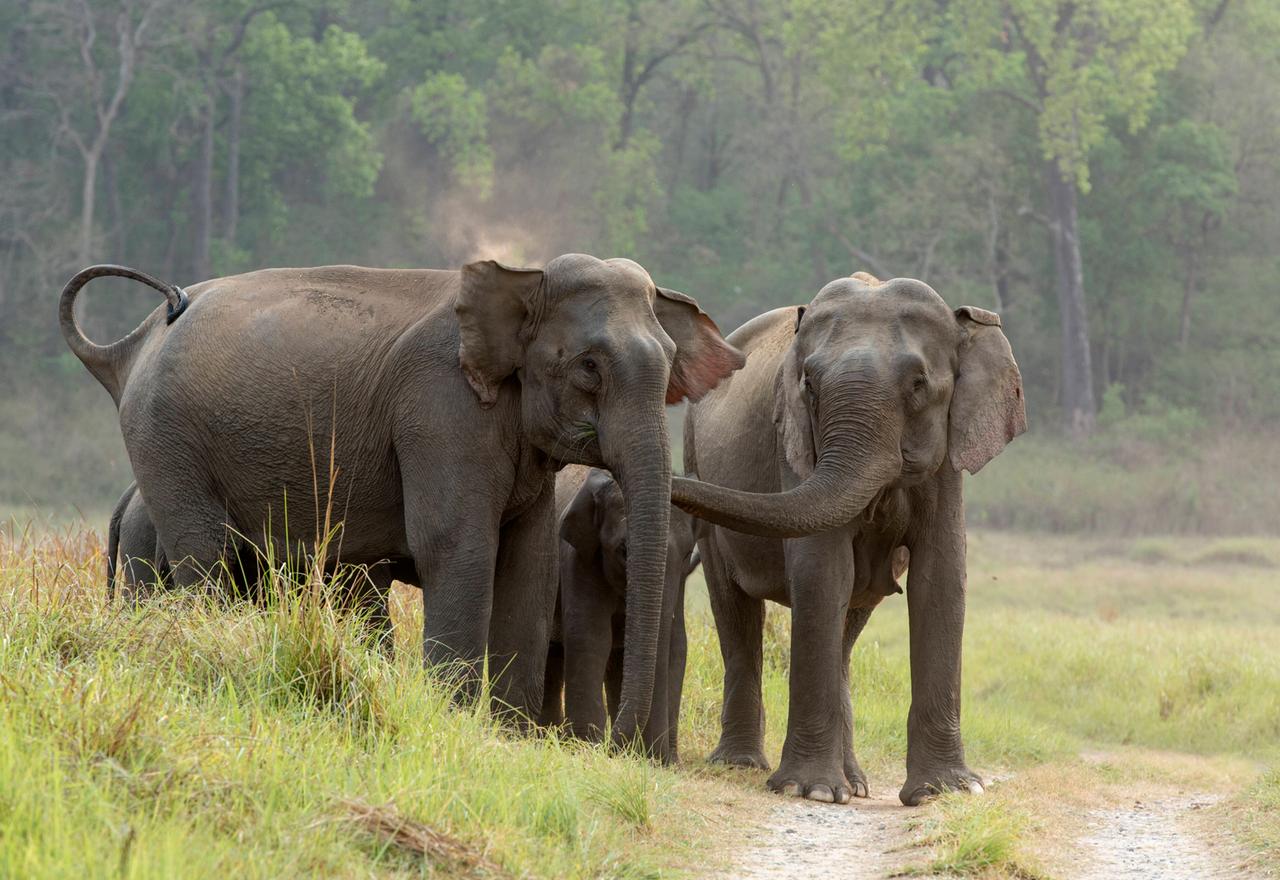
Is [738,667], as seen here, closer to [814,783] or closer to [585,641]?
[585,641]

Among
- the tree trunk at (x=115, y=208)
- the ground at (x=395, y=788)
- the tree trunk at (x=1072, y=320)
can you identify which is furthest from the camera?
the tree trunk at (x=115, y=208)

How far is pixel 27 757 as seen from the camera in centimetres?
457

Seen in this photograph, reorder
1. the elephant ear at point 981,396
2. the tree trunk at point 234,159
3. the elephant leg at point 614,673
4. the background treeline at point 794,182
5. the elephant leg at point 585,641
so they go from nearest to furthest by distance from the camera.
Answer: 1. the elephant ear at point 981,396
2. the elephant leg at point 585,641
3. the elephant leg at point 614,673
4. the background treeline at point 794,182
5. the tree trunk at point 234,159

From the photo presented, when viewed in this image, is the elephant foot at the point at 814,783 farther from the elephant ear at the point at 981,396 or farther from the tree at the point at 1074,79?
the tree at the point at 1074,79

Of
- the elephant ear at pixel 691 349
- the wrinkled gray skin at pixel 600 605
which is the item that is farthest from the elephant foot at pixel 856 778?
the elephant ear at pixel 691 349

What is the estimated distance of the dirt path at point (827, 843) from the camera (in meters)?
5.82

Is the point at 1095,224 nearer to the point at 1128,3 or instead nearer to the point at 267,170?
the point at 1128,3

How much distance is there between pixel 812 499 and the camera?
7.19 m

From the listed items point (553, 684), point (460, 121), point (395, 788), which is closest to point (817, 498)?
point (553, 684)

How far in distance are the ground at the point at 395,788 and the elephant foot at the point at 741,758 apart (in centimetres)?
17

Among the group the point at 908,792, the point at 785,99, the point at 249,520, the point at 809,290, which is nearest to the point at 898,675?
the point at 908,792

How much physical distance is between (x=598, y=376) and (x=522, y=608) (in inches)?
45.9

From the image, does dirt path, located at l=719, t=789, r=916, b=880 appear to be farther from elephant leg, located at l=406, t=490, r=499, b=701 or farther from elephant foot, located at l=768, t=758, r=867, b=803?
elephant leg, located at l=406, t=490, r=499, b=701

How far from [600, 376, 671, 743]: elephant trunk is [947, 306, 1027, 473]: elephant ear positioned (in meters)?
1.37
